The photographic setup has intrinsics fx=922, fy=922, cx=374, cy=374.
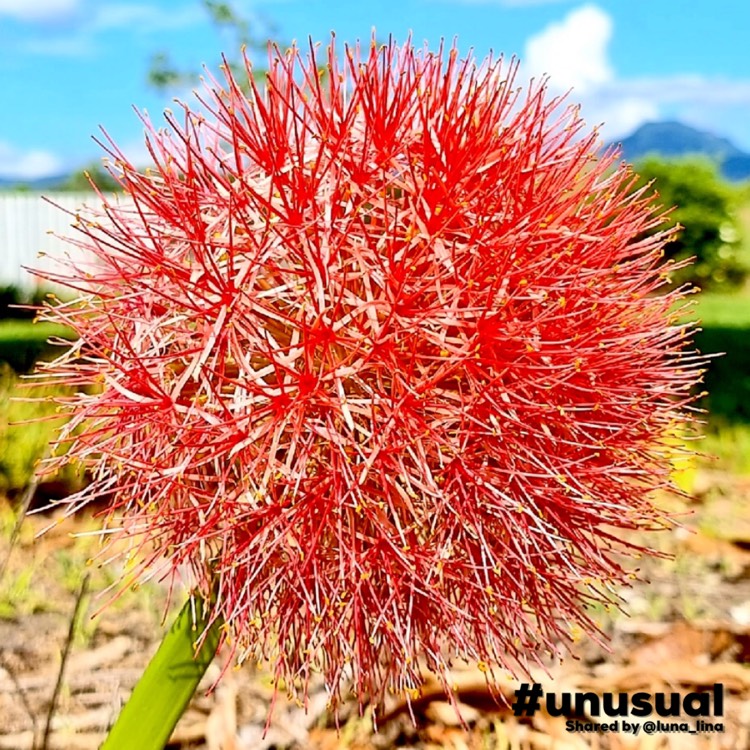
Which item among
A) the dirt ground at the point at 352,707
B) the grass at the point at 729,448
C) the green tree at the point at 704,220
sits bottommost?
the dirt ground at the point at 352,707

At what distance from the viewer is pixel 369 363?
0.82 m

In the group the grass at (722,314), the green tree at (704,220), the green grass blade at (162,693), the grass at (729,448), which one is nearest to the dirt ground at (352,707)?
the green grass blade at (162,693)

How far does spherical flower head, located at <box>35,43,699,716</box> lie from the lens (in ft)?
2.72

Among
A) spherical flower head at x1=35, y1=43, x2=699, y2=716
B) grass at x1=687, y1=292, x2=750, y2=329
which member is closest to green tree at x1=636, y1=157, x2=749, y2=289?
grass at x1=687, y1=292, x2=750, y2=329

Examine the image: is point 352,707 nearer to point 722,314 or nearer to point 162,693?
point 162,693

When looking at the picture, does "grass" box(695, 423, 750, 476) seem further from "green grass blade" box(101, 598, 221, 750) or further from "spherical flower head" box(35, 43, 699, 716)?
"green grass blade" box(101, 598, 221, 750)

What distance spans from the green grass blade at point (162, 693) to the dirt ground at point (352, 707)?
0.21m

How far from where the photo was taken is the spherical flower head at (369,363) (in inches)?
32.6

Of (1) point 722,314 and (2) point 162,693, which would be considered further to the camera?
(1) point 722,314

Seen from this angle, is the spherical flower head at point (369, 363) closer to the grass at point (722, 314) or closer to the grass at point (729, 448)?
the grass at point (729, 448)

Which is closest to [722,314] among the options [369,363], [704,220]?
[704,220]

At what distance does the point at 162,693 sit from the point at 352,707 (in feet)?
2.06

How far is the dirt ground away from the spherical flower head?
27 cm

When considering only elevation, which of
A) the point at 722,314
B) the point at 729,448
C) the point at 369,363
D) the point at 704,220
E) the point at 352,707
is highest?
the point at 704,220
